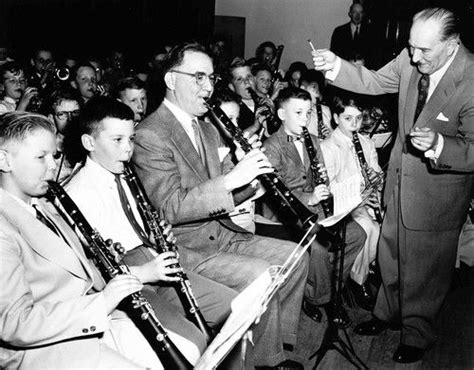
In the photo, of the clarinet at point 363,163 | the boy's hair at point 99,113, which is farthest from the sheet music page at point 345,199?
the clarinet at point 363,163

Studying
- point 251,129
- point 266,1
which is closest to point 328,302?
point 251,129

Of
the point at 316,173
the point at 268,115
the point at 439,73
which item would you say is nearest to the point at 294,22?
the point at 268,115

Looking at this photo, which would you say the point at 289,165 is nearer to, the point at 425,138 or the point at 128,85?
the point at 425,138

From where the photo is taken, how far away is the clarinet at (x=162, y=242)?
7.76 ft

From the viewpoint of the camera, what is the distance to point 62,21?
788 centimetres

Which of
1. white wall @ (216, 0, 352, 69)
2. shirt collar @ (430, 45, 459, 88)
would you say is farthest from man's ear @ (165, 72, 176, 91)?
white wall @ (216, 0, 352, 69)

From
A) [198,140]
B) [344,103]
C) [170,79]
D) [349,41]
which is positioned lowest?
[198,140]

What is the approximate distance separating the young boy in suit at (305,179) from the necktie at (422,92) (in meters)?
0.83

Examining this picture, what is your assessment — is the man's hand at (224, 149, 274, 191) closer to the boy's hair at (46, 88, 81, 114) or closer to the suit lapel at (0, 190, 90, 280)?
the suit lapel at (0, 190, 90, 280)

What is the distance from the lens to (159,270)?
2.29 metres

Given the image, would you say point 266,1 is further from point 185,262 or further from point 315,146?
point 185,262

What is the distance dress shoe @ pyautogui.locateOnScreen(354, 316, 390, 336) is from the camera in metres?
3.53

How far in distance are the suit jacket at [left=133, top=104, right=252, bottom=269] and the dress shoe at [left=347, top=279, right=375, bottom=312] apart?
1512 millimetres

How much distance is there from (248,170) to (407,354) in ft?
5.91
